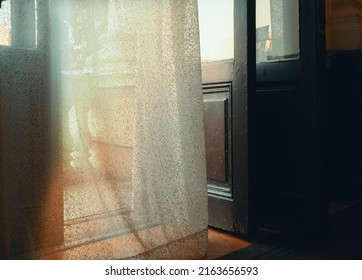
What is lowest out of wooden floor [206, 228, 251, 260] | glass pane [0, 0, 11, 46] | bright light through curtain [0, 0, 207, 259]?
wooden floor [206, 228, 251, 260]

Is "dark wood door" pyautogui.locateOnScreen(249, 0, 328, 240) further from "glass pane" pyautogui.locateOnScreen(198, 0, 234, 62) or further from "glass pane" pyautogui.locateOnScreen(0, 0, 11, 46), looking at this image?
"glass pane" pyautogui.locateOnScreen(0, 0, 11, 46)

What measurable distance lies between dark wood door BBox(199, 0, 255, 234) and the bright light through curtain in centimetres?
30

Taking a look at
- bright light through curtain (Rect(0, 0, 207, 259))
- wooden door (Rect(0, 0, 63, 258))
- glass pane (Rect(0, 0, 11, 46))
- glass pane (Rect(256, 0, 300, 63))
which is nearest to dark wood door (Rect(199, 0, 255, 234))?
glass pane (Rect(256, 0, 300, 63))

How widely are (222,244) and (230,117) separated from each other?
0.60 m

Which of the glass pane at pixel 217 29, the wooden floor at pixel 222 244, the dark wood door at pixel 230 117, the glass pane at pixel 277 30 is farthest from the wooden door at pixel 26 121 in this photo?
the glass pane at pixel 277 30

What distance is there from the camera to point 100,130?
1.52 m

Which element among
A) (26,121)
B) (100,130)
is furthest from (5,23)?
(100,130)

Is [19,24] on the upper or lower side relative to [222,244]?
upper

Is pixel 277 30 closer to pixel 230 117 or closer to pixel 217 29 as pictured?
pixel 217 29

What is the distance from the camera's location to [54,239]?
146 centimetres

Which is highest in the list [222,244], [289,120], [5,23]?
[5,23]

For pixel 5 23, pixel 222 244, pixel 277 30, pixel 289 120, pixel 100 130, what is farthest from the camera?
pixel 277 30

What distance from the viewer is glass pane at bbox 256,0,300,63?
210 centimetres
